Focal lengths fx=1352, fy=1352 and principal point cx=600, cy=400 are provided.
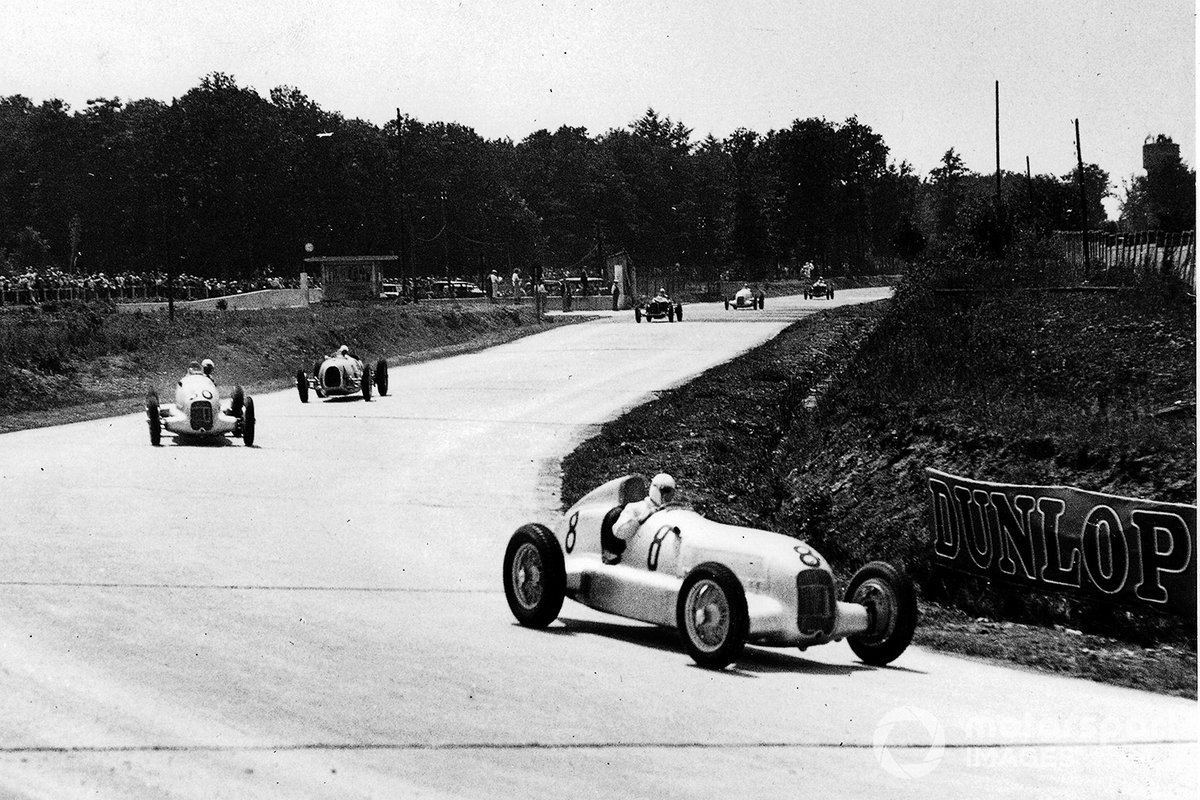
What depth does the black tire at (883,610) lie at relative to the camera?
1030 centimetres

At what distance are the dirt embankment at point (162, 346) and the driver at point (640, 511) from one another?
70.3 ft

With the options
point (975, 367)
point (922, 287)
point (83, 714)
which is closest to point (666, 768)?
point (83, 714)

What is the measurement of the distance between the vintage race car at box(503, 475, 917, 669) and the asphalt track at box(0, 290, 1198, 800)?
0.94ft

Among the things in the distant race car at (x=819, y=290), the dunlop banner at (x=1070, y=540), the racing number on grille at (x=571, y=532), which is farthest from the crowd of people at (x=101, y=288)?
the racing number on grille at (x=571, y=532)

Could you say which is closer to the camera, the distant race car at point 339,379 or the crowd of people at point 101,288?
the distant race car at point 339,379

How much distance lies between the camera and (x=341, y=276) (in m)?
70.8

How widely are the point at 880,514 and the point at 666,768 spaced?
14.4 metres

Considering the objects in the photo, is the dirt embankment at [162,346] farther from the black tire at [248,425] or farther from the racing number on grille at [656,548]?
the racing number on grille at [656,548]

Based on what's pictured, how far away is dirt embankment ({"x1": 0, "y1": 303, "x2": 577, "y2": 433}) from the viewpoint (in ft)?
114

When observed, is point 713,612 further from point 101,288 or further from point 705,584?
point 101,288

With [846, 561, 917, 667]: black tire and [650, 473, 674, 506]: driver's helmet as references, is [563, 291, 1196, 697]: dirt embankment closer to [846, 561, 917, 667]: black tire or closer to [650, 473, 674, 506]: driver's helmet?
[846, 561, 917, 667]: black tire

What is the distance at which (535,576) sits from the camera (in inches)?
460

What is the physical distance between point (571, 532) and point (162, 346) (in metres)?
32.4

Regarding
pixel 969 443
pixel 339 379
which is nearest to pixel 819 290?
pixel 339 379
